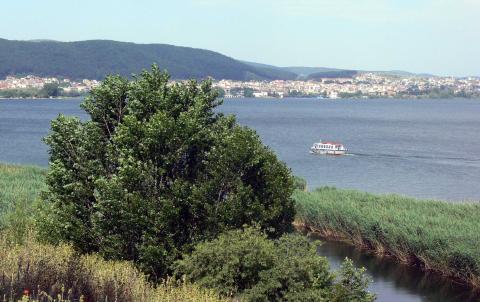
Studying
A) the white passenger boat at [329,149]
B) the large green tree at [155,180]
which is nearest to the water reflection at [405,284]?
the large green tree at [155,180]

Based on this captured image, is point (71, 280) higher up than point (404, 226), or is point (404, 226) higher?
point (71, 280)

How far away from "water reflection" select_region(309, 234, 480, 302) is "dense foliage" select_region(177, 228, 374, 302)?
41.3ft

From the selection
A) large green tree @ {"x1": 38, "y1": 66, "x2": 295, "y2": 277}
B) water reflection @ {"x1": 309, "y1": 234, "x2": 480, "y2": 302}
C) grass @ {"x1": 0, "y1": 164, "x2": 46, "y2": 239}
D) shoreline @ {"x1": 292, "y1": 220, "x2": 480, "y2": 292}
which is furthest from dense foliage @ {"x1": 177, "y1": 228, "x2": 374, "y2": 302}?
shoreline @ {"x1": 292, "y1": 220, "x2": 480, "y2": 292}

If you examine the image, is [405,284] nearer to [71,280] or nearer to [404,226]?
[404,226]

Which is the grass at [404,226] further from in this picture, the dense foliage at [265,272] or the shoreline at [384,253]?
the dense foliage at [265,272]

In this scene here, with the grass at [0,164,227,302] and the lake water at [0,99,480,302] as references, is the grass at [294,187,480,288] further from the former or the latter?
the grass at [0,164,227,302]

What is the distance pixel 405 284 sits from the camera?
110 feet

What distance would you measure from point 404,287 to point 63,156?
740 inches

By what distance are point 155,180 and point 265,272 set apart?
577 centimetres

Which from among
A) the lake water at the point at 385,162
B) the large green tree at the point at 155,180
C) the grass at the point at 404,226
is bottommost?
the lake water at the point at 385,162

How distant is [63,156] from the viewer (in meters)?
24.5

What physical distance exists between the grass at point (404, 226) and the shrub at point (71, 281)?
1696 centimetres

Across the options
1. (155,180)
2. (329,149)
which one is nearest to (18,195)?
(155,180)

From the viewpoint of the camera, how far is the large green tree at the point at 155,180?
2198 cm
